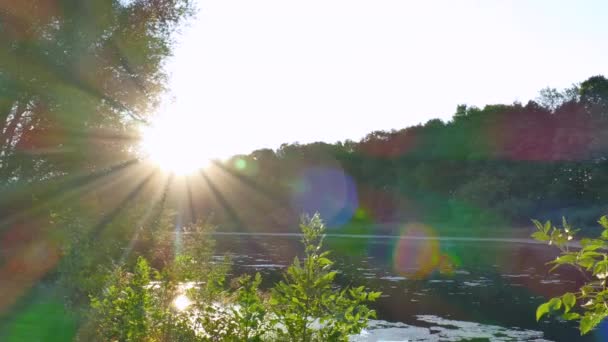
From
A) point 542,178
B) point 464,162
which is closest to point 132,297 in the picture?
point 542,178

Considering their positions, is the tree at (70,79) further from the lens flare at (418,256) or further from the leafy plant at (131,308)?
the lens flare at (418,256)

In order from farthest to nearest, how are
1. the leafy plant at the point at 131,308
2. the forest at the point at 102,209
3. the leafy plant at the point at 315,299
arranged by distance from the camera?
1. the leafy plant at the point at 131,308
2. the forest at the point at 102,209
3. the leafy plant at the point at 315,299

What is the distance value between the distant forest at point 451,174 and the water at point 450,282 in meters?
14.4

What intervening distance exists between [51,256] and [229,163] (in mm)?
92161

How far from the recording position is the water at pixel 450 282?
18.5 m

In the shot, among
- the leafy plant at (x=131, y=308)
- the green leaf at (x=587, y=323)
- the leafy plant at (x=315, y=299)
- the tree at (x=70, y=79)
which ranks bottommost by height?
the leafy plant at (x=131, y=308)

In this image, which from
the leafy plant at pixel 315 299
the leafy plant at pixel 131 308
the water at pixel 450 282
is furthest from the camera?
the water at pixel 450 282

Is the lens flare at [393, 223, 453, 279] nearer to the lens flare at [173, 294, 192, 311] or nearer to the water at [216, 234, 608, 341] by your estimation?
the water at [216, 234, 608, 341]

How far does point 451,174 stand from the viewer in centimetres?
8000

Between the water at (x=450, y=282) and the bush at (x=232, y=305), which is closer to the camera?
the bush at (x=232, y=305)

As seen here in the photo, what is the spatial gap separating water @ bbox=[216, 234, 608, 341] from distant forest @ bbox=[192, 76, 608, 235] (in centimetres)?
1443

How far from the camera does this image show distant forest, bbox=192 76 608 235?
214 ft

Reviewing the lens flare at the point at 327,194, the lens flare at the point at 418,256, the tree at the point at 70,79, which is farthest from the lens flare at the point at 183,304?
the lens flare at the point at 327,194

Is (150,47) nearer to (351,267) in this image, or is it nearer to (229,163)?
(351,267)
